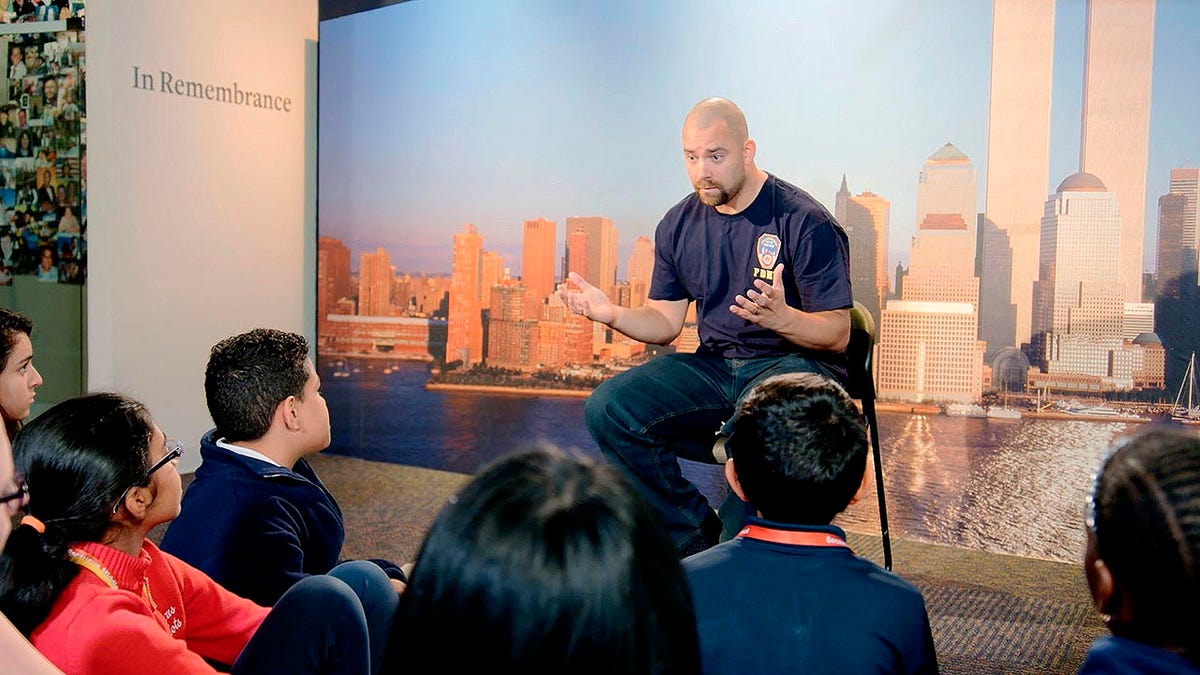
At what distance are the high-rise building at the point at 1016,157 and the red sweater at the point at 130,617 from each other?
2852mm

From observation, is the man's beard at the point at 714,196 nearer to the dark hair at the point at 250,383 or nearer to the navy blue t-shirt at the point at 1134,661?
the dark hair at the point at 250,383

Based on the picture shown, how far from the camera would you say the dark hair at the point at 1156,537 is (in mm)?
1059

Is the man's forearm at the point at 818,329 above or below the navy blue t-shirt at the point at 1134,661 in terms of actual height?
above

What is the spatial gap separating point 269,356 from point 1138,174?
9.13 ft

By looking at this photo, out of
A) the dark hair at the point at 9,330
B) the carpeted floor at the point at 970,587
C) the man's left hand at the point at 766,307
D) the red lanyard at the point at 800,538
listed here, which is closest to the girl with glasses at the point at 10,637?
the red lanyard at the point at 800,538

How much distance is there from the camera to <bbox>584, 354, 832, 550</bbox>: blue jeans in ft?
8.18

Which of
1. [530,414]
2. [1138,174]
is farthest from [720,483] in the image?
[1138,174]

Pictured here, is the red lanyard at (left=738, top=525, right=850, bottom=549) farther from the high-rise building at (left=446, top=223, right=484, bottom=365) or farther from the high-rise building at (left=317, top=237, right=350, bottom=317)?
the high-rise building at (left=317, top=237, right=350, bottom=317)

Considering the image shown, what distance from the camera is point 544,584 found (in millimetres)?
601

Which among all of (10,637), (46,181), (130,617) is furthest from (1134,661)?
(46,181)

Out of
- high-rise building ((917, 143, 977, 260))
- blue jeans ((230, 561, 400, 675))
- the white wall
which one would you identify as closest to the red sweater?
blue jeans ((230, 561, 400, 675))

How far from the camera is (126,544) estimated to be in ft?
5.26

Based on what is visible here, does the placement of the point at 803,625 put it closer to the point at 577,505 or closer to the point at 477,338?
the point at 577,505

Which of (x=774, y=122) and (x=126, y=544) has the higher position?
(x=774, y=122)
